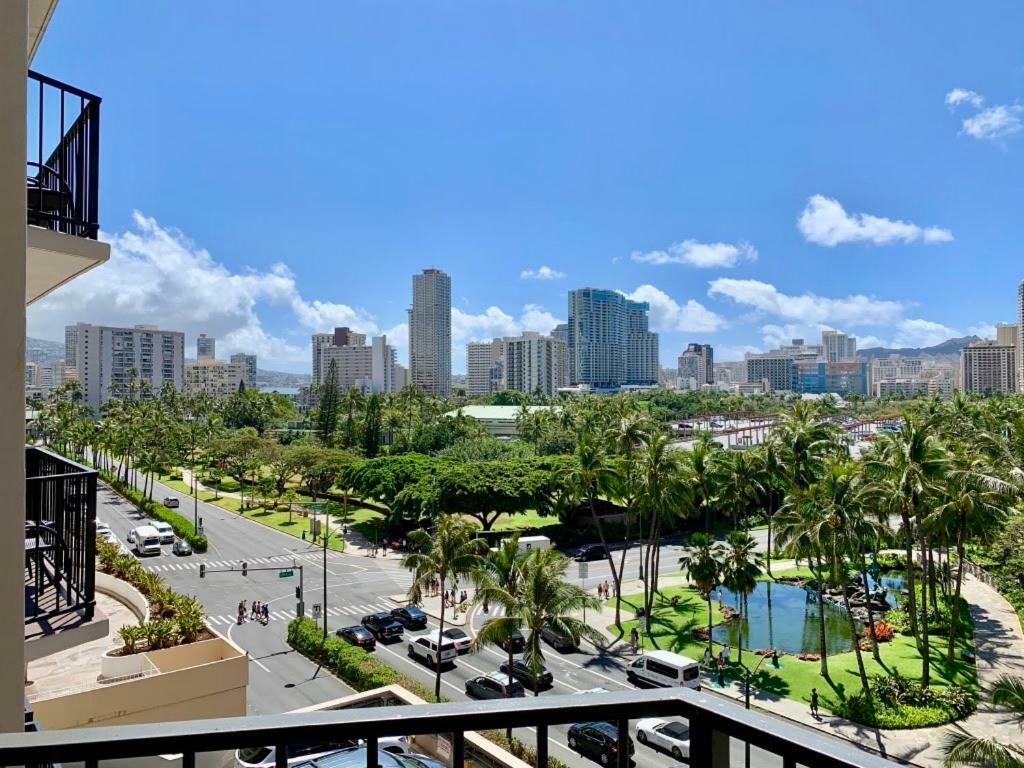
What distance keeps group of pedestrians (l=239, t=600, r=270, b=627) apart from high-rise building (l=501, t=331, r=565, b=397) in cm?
14909

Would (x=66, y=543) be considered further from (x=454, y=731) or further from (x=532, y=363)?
(x=532, y=363)

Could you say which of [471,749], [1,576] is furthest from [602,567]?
[1,576]

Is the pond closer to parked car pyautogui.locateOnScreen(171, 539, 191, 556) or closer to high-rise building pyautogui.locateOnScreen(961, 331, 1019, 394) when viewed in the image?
parked car pyautogui.locateOnScreen(171, 539, 191, 556)

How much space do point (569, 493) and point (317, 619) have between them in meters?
14.2

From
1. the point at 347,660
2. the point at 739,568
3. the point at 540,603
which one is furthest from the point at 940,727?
the point at 347,660

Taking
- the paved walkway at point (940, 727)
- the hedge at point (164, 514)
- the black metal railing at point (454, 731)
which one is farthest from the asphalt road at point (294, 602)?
the black metal railing at point (454, 731)

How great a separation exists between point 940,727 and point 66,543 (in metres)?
21.0

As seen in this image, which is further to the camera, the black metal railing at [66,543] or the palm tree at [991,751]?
the palm tree at [991,751]

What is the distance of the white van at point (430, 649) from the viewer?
71.8ft

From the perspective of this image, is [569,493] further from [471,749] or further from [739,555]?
[471,749]

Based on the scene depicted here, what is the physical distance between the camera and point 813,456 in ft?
107

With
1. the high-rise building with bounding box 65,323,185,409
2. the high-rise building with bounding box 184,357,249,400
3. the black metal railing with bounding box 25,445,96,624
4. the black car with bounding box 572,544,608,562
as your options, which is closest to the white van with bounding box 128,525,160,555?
the black car with bounding box 572,544,608,562

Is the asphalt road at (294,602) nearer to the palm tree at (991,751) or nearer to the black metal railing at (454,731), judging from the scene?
the palm tree at (991,751)

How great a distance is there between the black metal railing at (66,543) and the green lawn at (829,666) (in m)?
19.8
